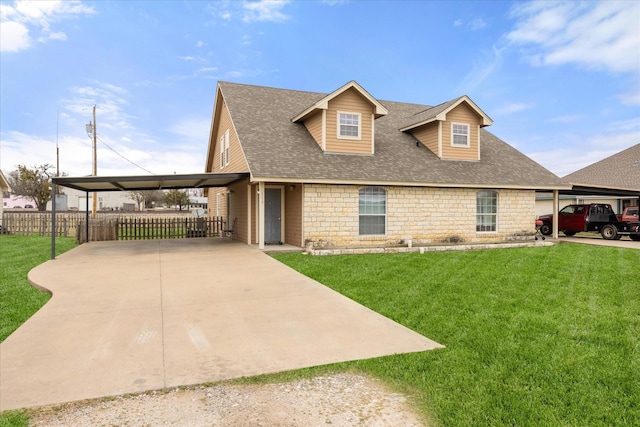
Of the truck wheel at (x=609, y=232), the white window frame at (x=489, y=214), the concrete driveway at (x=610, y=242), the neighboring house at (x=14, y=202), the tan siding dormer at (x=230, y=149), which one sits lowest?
the concrete driveway at (x=610, y=242)

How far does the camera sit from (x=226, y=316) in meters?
6.18

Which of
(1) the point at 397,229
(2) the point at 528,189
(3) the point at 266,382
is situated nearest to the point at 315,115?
(1) the point at 397,229

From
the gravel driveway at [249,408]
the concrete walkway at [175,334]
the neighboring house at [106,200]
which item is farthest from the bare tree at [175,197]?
the gravel driveway at [249,408]

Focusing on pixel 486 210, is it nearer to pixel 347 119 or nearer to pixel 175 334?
pixel 347 119

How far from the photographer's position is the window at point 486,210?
17234 mm

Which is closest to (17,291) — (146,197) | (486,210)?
(486,210)

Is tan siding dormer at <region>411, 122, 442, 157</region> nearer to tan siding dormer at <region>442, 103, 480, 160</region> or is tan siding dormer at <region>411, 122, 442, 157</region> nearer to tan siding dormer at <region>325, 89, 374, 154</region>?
tan siding dormer at <region>442, 103, 480, 160</region>

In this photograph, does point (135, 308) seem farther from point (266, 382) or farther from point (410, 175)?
point (410, 175)

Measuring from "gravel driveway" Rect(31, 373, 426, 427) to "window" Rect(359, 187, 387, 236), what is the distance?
11630 mm

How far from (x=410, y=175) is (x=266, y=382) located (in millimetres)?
12943

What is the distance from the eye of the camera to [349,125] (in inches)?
641

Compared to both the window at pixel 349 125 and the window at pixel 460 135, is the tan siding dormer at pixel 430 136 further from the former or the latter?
the window at pixel 349 125

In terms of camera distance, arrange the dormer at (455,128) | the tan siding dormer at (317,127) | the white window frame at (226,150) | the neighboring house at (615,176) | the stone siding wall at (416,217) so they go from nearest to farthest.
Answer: the stone siding wall at (416,217)
the tan siding dormer at (317,127)
the dormer at (455,128)
the white window frame at (226,150)
the neighboring house at (615,176)

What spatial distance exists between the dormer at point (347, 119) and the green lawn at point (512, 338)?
6.85 metres
